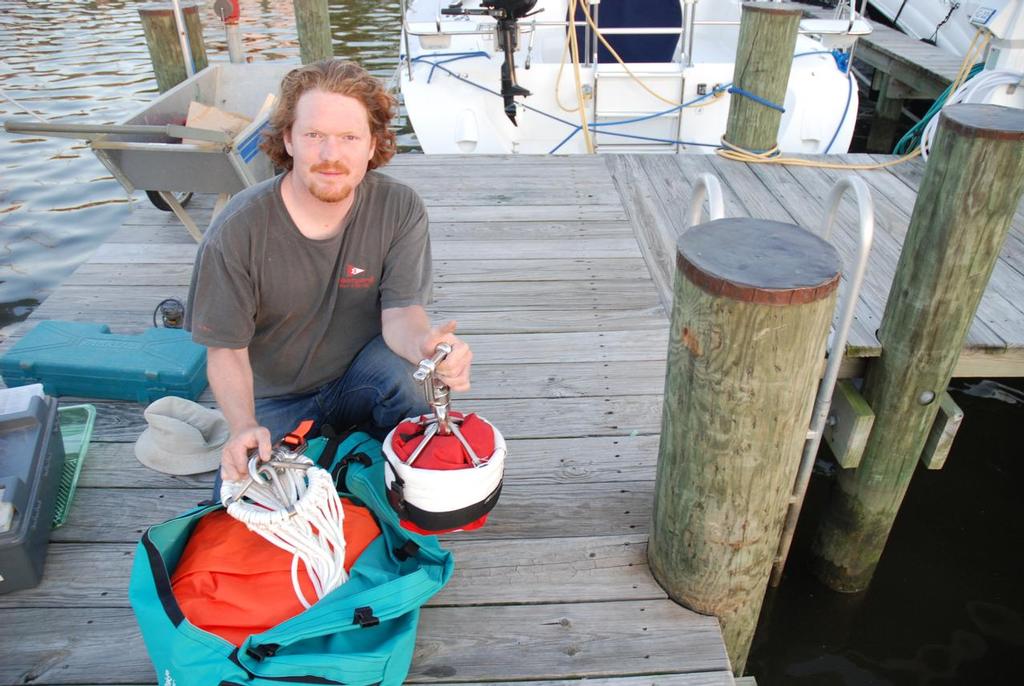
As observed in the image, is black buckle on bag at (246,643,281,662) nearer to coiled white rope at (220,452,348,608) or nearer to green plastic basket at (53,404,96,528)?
coiled white rope at (220,452,348,608)

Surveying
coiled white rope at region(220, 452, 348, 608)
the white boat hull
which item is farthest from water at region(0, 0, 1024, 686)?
the white boat hull

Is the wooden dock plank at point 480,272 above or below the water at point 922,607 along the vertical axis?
above

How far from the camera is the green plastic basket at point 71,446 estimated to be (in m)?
2.34

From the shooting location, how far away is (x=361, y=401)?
2.26 meters

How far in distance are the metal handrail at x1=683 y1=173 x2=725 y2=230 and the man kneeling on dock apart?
77 centimetres

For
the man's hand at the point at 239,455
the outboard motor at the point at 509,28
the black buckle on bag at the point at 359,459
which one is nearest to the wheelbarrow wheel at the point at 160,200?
the outboard motor at the point at 509,28

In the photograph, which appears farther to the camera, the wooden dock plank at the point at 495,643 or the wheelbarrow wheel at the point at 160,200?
the wheelbarrow wheel at the point at 160,200

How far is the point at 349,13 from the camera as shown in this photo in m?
13.6

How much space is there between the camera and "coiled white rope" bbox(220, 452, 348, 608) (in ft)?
5.49

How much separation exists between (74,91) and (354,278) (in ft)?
28.8

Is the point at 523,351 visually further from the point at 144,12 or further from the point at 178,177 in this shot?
the point at 144,12

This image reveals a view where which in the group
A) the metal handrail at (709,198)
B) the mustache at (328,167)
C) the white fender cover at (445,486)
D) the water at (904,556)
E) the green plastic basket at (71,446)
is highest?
the mustache at (328,167)

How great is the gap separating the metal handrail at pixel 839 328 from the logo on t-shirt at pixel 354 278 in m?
1.29

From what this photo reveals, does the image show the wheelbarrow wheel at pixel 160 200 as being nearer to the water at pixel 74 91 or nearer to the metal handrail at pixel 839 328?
the water at pixel 74 91
